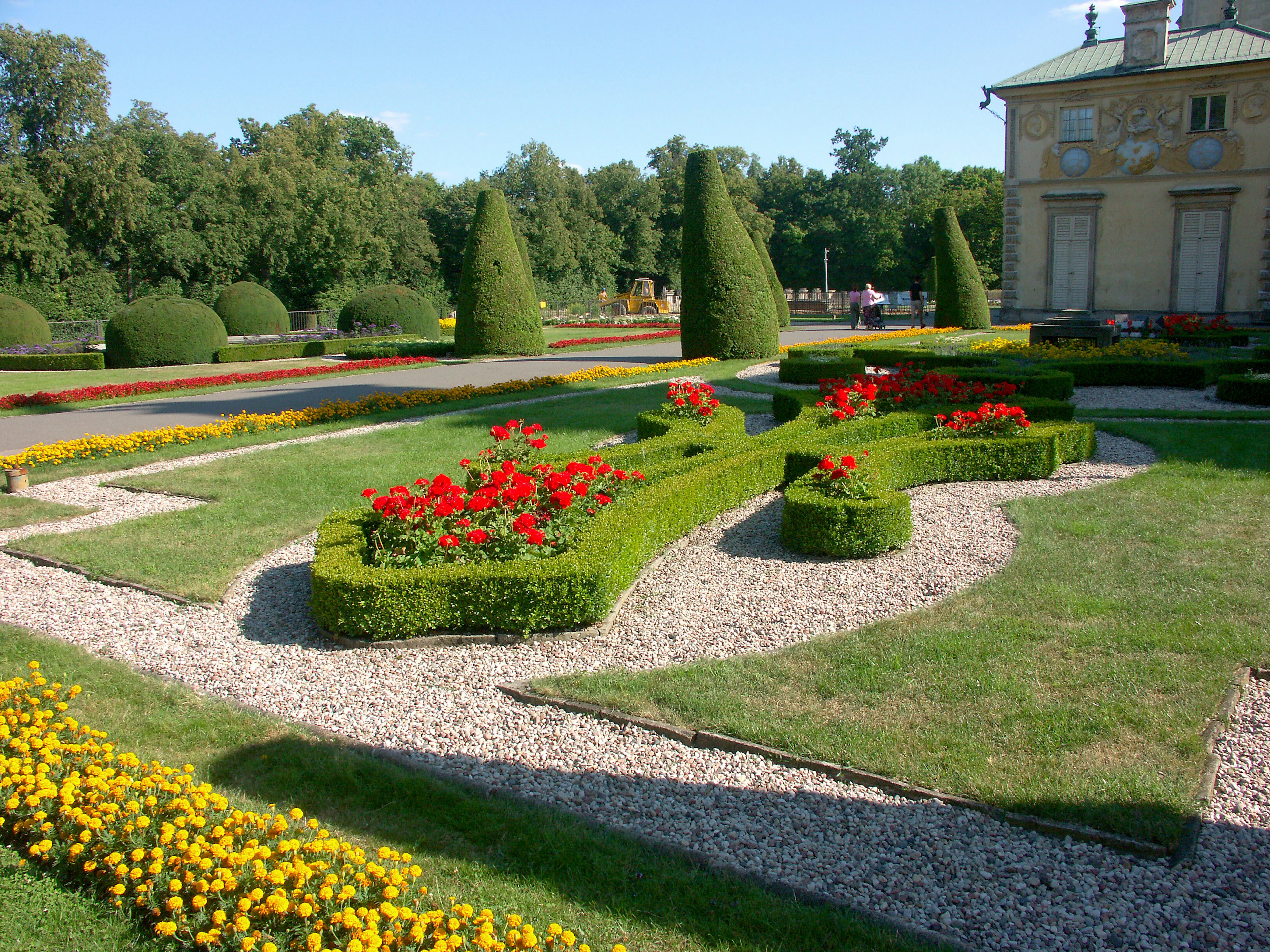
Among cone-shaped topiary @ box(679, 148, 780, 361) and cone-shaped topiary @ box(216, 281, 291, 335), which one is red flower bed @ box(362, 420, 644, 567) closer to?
cone-shaped topiary @ box(679, 148, 780, 361)

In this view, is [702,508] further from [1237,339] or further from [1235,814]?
[1237,339]

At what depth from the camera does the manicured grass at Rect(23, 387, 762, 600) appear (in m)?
6.70

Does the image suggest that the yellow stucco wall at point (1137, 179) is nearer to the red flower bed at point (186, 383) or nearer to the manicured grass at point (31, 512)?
the red flower bed at point (186, 383)

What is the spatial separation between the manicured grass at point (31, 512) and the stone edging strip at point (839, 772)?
5.75 m

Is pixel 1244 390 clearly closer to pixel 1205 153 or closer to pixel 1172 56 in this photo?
pixel 1205 153

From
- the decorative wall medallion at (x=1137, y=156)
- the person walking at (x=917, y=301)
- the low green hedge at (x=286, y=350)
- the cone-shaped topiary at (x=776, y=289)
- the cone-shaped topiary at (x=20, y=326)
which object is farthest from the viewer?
the cone-shaped topiary at (x=776, y=289)

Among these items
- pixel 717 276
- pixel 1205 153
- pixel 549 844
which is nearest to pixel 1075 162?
pixel 1205 153

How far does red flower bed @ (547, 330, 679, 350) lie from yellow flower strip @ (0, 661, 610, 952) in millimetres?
22364

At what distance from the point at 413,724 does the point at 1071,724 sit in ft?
10.1

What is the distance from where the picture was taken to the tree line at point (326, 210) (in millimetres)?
38344

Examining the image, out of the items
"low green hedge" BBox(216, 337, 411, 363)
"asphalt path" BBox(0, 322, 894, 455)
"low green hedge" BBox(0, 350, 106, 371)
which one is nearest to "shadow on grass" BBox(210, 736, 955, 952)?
"asphalt path" BBox(0, 322, 894, 455)

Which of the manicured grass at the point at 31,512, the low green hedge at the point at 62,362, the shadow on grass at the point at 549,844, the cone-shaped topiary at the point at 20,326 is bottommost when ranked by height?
the shadow on grass at the point at 549,844

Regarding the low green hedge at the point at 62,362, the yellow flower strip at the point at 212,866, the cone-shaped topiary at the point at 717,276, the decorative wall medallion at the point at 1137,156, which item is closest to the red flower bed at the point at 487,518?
the yellow flower strip at the point at 212,866

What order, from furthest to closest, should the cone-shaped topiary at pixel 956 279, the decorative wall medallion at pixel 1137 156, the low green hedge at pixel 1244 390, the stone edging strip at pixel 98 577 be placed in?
the cone-shaped topiary at pixel 956 279 → the decorative wall medallion at pixel 1137 156 → the low green hedge at pixel 1244 390 → the stone edging strip at pixel 98 577
